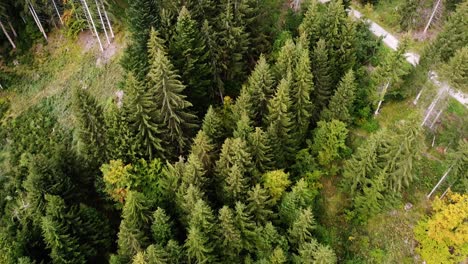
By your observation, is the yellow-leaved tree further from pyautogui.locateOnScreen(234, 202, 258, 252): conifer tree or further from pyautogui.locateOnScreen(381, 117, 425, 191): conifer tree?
pyautogui.locateOnScreen(234, 202, 258, 252): conifer tree

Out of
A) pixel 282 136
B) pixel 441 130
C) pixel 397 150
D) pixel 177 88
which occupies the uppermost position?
pixel 177 88

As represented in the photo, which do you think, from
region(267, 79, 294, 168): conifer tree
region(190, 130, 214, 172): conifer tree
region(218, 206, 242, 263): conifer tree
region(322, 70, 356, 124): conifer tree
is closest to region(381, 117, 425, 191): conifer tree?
region(322, 70, 356, 124): conifer tree

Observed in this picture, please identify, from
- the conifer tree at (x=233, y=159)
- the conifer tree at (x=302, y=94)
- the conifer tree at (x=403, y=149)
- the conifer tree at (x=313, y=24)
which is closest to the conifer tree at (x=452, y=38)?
the conifer tree at (x=313, y=24)

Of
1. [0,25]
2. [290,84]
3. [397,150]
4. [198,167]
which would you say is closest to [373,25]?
[290,84]

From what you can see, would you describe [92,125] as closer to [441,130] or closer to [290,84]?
[290,84]

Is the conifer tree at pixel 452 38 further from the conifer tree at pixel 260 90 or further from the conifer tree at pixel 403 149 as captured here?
the conifer tree at pixel 260 90

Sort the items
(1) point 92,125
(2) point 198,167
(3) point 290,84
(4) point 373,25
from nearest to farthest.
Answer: (2) point 198,167 → (1) point 92,125 → (3) point 290,84 → (4) point 373,25

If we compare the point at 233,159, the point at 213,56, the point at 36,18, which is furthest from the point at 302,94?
the point at 36,18
